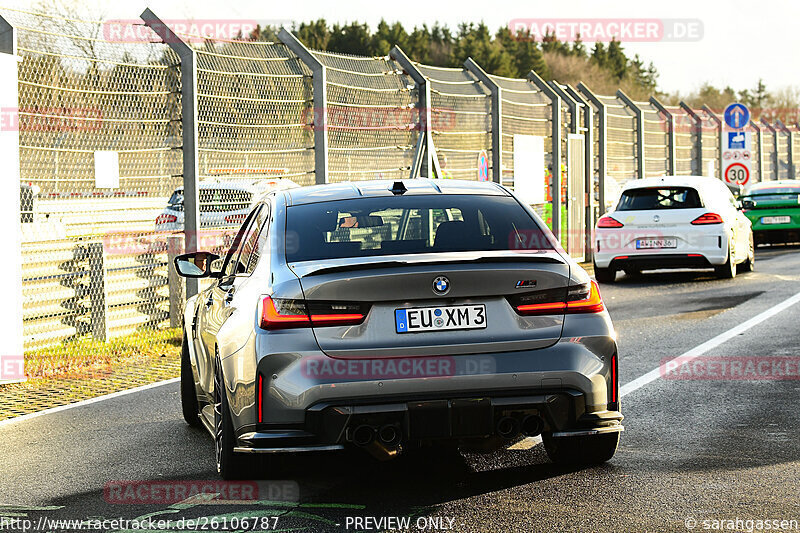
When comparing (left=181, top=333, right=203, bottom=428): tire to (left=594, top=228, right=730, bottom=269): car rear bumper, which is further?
(left=594, top=228, right=730, bottom=269): car rear bumper

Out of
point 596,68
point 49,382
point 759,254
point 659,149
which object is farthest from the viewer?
point 596,68

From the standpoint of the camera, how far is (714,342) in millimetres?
11555

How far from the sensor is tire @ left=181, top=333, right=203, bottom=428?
794cm

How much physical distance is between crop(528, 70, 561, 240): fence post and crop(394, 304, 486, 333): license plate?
17385 millimetres

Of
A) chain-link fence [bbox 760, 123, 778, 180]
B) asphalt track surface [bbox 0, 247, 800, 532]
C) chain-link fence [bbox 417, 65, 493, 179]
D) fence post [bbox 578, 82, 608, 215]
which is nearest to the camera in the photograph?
asphalt track surface [bbox 0, 247, 800, 532]

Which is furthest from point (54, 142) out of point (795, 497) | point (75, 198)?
point (795, 497)

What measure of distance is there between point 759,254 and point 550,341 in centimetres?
2153

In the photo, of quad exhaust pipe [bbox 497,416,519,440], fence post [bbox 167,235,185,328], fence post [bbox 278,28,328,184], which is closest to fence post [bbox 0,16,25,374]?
fence post [bbox 167,235,185,328]

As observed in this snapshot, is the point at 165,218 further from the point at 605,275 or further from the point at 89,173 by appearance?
the point at 605,275

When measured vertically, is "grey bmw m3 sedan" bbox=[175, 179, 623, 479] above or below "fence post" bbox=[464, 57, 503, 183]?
below

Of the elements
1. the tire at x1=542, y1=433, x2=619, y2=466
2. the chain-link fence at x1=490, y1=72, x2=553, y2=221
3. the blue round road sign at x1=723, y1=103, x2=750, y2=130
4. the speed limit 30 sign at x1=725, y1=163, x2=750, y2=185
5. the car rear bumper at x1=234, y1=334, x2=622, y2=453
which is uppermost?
the blue round road sign at x1=723, y1=103, x2=750, y2=130

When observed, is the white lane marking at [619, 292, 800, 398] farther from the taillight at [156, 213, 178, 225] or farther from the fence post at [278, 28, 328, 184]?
the taillight at [156, 213, 178, 225]

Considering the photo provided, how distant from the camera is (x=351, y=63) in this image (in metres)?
17.0

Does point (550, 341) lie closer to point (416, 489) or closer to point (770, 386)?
point (416, 489)
